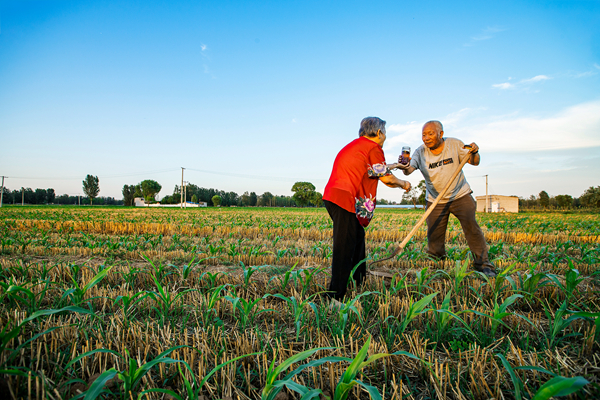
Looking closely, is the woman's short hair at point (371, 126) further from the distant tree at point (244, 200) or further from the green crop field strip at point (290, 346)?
the distant tree at point (244, 200)

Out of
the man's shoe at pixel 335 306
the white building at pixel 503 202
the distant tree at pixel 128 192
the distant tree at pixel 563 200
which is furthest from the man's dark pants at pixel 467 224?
the distant tree at pixel 128 192

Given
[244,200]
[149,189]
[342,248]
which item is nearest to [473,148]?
[342,248]

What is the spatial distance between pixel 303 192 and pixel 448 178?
106 meters

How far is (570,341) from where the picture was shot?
215cm

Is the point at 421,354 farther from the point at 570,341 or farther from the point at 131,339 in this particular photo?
the point at 131,339

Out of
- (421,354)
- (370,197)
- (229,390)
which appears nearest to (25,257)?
(229,390)

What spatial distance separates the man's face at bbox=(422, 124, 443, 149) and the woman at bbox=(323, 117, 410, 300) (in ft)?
4.84

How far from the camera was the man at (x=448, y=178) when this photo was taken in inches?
166

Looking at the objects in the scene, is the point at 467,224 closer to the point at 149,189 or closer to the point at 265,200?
the point at 149,189

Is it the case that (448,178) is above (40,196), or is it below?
below

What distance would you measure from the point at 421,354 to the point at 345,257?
4.12ft

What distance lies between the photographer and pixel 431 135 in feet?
14.0

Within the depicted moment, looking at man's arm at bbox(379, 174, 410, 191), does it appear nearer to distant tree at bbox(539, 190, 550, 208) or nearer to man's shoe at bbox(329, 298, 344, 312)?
man's shoe at bbox(329, 298, 344, 312)

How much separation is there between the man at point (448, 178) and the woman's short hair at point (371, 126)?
1100 millimetres
